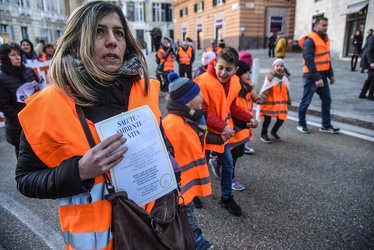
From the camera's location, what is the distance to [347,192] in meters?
3.22

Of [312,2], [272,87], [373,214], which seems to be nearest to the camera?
[373,214]

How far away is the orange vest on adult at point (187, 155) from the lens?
7.59 feet

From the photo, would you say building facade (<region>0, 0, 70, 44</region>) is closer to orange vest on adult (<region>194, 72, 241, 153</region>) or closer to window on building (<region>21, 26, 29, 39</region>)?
window on building (<region>21, 26, 29, 39</region>)

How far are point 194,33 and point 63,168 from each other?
38.3 m

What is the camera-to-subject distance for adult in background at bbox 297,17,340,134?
197 inches

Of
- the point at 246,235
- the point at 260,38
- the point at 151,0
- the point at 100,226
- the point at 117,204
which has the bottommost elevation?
the point at 246,235

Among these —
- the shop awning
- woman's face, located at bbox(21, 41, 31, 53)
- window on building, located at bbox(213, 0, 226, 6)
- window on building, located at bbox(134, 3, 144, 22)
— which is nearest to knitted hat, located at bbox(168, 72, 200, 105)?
woman's face, located at bbox(21, 41, 31, 53)

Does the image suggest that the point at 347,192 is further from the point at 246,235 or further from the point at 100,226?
the point at 100,226

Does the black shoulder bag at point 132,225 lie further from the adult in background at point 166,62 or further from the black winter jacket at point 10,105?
the adult in background at point 166,62

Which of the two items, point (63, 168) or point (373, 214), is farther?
point (373, 214)

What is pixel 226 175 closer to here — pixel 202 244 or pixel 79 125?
pixel 202 244

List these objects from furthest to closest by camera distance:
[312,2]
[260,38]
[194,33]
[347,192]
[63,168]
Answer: [194,33], [260,38], [312,2], [347,192], [63,168]

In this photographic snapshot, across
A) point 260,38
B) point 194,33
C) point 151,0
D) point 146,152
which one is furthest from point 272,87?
point 151,0

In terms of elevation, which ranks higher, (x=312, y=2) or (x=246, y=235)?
(x=312, y=2)
